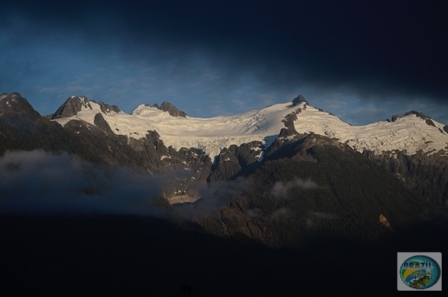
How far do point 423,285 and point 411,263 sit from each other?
18.5ft

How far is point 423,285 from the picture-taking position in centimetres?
19912

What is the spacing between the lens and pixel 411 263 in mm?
197625
